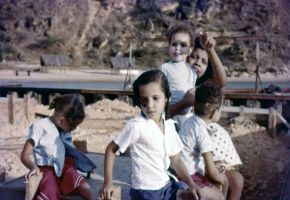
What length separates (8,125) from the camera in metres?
11.2

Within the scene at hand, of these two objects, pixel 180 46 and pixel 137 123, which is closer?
pixel 137 123

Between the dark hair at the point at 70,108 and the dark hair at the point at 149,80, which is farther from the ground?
the dark hair at the point at 149,80

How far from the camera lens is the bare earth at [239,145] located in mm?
7980

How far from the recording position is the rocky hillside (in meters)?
71.6

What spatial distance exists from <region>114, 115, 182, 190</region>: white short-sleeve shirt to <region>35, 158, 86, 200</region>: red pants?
716 mm

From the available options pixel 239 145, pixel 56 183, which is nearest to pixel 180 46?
pixel 56 183

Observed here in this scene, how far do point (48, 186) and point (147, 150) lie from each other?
0.88m

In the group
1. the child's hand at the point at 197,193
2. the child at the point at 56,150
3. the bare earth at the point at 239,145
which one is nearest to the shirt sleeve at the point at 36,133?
the child at the point at 56,150

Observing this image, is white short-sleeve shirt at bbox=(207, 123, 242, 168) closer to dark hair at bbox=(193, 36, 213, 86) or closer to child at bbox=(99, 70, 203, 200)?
child at bbox=(99, 70, 203, 200)

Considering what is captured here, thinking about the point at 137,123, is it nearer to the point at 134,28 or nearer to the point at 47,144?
the point at 47,144

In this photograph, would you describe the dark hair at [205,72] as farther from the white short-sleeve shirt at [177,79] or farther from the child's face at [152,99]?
the child's face at [152,99]

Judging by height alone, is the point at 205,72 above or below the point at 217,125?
above

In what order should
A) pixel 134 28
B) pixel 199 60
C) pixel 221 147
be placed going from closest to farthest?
pixel 221 147, pixel 199 60, pixel 134 28

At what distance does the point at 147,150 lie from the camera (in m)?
2.93
